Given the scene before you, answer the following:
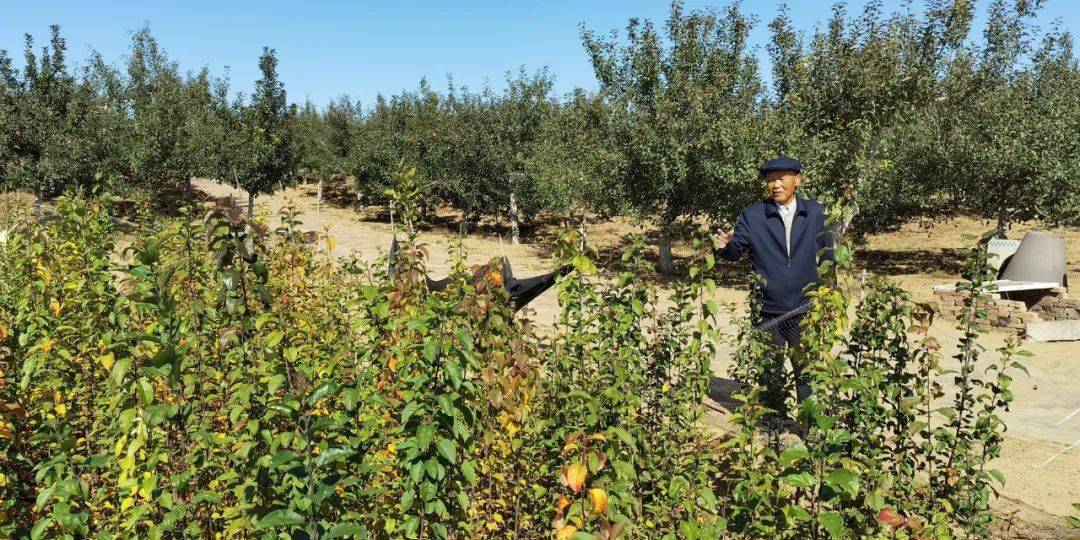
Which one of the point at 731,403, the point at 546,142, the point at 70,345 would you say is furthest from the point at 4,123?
the point at 731,403

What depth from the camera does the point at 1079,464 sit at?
5.20m

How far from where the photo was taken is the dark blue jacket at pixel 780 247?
4.54m

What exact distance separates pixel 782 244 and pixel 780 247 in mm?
27

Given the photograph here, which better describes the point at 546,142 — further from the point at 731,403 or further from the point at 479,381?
the point at 479,381

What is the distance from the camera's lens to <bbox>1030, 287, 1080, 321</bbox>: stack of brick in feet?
35.1

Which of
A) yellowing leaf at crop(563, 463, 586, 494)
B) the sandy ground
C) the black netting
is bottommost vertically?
the sandy ground

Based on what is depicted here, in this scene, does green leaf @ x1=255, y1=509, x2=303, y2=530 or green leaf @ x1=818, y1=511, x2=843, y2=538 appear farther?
green leaf @ x1=818, y1=511, x2=843, y2=538

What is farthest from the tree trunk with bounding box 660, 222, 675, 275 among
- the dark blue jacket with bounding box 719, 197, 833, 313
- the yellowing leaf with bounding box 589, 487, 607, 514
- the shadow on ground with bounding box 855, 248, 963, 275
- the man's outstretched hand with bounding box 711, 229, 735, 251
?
the yellowing leaf with bounding box 589, 487, 607, 514

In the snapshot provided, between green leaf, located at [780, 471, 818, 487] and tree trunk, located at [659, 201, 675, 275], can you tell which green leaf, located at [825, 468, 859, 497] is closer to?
green leaf, located at [780, 471, 818, 487]

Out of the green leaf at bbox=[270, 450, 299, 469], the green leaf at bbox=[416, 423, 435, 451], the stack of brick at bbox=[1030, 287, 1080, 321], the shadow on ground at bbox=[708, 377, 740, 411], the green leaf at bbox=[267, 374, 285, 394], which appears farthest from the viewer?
the stack of brick at bbox=[1030, 287, 1080, 321]

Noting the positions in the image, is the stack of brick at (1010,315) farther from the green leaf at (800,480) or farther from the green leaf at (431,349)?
the green leaf at (431,349)

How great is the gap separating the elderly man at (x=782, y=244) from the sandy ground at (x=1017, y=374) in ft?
4.07

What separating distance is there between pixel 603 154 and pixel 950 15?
308 inches

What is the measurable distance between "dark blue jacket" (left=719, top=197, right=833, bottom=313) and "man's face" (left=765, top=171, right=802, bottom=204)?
0.25 feet
